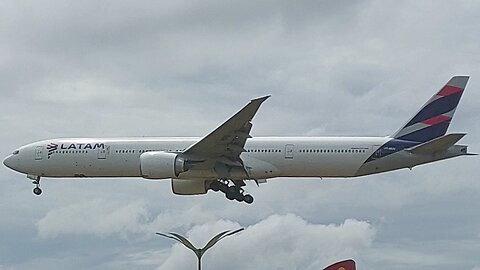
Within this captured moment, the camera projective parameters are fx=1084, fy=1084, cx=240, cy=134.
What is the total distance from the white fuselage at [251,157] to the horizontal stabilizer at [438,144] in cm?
46

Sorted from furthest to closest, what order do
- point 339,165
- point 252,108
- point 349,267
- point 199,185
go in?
point 199,185 → point 339,165 → point 252,108 → point 349,267

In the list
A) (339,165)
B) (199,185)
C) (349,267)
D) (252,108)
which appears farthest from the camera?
(199,185)

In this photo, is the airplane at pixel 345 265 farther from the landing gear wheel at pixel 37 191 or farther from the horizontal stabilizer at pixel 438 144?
the landing gear wheel at pixel 37 191

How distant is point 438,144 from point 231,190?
13.7m

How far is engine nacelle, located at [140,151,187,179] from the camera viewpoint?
6234 centimetres

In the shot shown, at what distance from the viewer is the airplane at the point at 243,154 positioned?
62.6 metres

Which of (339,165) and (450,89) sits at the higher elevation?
A: (450,89)

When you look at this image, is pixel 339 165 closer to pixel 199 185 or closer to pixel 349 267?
pixel 199 185

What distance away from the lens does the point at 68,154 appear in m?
67.4

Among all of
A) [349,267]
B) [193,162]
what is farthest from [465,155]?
[349,267]

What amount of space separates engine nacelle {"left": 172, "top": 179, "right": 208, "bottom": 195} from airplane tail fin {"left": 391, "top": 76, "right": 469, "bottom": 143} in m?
12.8

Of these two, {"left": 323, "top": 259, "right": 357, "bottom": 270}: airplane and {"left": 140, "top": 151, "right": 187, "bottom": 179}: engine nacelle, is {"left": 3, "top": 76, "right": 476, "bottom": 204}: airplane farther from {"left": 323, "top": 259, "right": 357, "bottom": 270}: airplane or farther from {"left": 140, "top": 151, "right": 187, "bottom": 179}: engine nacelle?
{"left": 323, "top": 259, "right": 357, "bottom": 270}: airplane

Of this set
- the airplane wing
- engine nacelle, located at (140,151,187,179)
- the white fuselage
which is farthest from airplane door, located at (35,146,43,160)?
the airplane wing

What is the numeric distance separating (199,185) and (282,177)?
6172 mm
